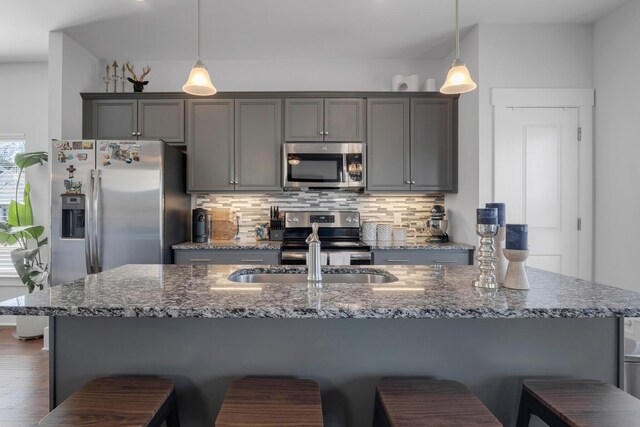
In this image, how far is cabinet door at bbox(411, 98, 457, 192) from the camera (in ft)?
11.8

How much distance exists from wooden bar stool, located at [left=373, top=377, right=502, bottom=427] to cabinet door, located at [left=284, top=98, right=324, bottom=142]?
8.80 ft

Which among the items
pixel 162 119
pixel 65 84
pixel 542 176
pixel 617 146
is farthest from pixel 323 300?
pixel 65 84

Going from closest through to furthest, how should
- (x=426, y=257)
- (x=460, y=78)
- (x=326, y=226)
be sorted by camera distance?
(x=460, y=78) → (x=426, y=257) → (x=326, y=226)

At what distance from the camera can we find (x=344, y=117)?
11.8ft

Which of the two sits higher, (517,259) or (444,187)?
(444,187)

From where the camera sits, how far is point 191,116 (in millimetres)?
3584

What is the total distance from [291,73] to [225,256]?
6.68 feet

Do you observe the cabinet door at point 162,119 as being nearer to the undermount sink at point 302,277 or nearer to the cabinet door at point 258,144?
the cabinet door at point 258,144

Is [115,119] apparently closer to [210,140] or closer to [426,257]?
[210,140]

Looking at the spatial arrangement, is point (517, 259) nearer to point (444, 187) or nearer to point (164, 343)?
point (164, 343)

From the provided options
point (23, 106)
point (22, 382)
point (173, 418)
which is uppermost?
point (23, 106)

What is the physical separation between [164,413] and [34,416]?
1733 millimetres

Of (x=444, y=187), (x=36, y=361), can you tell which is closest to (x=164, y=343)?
(x=36, y=361)

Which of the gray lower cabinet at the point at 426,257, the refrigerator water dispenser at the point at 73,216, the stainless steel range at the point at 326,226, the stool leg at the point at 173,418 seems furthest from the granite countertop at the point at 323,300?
the stainless steel range at the point at 326,226
